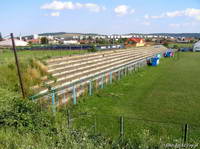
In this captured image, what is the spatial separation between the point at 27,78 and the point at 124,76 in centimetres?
1124

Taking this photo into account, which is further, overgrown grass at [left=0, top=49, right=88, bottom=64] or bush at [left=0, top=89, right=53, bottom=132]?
overgrown grass at [left=0, top=49, right=88, bottom=64]

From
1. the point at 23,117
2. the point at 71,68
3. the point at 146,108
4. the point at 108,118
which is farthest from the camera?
the point at 71,68

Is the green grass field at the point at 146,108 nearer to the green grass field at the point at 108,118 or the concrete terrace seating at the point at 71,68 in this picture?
the green grass field at the point at 108,118

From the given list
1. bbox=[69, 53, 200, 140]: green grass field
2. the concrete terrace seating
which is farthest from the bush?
the concrete terrace seating

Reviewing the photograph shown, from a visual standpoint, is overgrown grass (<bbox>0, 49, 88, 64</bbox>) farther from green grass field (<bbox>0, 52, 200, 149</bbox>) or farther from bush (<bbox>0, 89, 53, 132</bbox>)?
bush (<bbox>0, 89, 53, 132</bbox>)

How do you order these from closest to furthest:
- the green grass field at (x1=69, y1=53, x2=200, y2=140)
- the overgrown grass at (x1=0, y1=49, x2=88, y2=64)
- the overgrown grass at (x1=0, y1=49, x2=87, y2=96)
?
the green grass field at (x1=69, y1=53, x2=200, y2=140)
the overgrown grass at (x1=0, y1=49, x2=87, y2=96)
the overgrown grass at (x1=0, y1=49, x2=88, y2=64)

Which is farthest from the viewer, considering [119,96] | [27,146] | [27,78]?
[119,96]

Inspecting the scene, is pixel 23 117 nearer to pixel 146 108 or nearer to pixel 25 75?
pixel 25 75

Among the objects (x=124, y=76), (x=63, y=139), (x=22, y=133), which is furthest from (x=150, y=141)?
(x=124, y=76)

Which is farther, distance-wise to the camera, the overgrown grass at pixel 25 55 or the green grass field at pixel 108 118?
the overgrown grass at pixel 25 55

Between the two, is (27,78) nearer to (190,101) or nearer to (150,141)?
(150,141)

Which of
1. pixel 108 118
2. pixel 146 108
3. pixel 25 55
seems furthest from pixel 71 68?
pixel 25 55

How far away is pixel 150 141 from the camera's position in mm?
5316

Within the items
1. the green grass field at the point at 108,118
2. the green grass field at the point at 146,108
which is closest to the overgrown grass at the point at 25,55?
the green grass field at the point at 108,118
